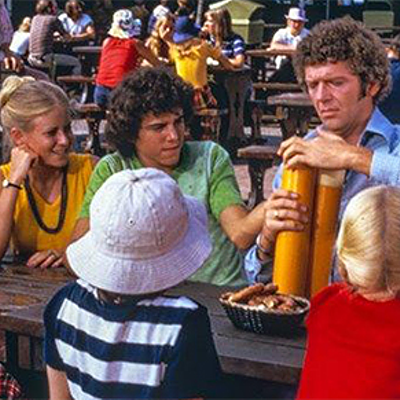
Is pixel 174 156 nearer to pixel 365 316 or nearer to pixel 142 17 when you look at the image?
pixel 365 316

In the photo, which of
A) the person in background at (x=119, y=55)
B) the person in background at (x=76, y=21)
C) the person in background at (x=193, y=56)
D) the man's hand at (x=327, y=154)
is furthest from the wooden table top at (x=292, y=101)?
the person in background at (x=76, y=21)

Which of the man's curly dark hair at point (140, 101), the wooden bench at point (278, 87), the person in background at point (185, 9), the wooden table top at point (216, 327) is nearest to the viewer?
the wooden table top at point (216, 327)

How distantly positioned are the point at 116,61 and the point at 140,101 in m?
6.94

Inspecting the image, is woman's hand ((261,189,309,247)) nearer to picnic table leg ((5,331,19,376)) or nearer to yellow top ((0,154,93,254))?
picnic table leg ((5,331,19,376))

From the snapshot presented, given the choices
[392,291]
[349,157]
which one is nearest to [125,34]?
[349,157]

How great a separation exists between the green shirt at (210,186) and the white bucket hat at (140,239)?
3.83 ft

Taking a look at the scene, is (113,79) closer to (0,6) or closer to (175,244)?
(0,6)

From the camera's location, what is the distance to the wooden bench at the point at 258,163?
23.2ft

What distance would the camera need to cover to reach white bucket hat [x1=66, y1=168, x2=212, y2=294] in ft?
6.93

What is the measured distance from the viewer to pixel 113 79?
33.0 ft

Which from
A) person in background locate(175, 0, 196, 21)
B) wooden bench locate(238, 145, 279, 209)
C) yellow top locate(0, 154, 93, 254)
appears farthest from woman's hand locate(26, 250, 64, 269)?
person in background locate(175, 0, 196, 21)

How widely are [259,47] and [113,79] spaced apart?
6.28 meters

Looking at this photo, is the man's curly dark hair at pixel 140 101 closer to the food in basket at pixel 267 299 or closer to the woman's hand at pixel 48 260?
the woman's hand at pixel 48 260

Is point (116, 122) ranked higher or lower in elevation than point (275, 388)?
higher
